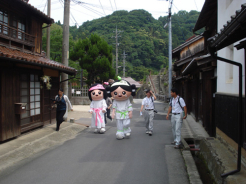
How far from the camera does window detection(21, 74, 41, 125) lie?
8906 millimetres

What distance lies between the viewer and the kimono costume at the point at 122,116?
8516mm

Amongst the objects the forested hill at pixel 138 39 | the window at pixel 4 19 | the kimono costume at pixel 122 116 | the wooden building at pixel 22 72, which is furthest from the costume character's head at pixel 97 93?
the forested hill at pixel 138 39

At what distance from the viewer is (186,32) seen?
1859 inches

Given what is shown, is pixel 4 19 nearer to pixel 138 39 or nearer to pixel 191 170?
pixel 191 170

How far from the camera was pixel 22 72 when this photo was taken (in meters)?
8.64

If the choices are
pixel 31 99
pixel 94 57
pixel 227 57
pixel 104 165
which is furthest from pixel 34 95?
pixel 94 57

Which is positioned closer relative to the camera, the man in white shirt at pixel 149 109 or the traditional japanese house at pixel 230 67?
the traditional japanese house at pixel 230 67

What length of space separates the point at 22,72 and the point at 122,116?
13.9 feet

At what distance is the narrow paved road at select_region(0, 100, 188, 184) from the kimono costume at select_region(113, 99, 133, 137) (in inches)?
25.9

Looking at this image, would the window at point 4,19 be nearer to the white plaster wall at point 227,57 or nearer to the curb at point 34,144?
the curb at point 34,144

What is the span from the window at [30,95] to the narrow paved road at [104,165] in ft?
7.97

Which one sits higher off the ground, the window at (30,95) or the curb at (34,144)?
the window at (30,95)

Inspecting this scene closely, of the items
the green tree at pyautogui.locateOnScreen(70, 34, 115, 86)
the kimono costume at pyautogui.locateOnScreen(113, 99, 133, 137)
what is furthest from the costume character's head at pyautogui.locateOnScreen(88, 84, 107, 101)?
the green tree at pyautogui.locateOnScreen(70, 34, 115, 86)

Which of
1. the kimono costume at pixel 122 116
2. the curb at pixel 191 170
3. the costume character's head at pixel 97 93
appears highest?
the costume character's head at pixel 97 93
